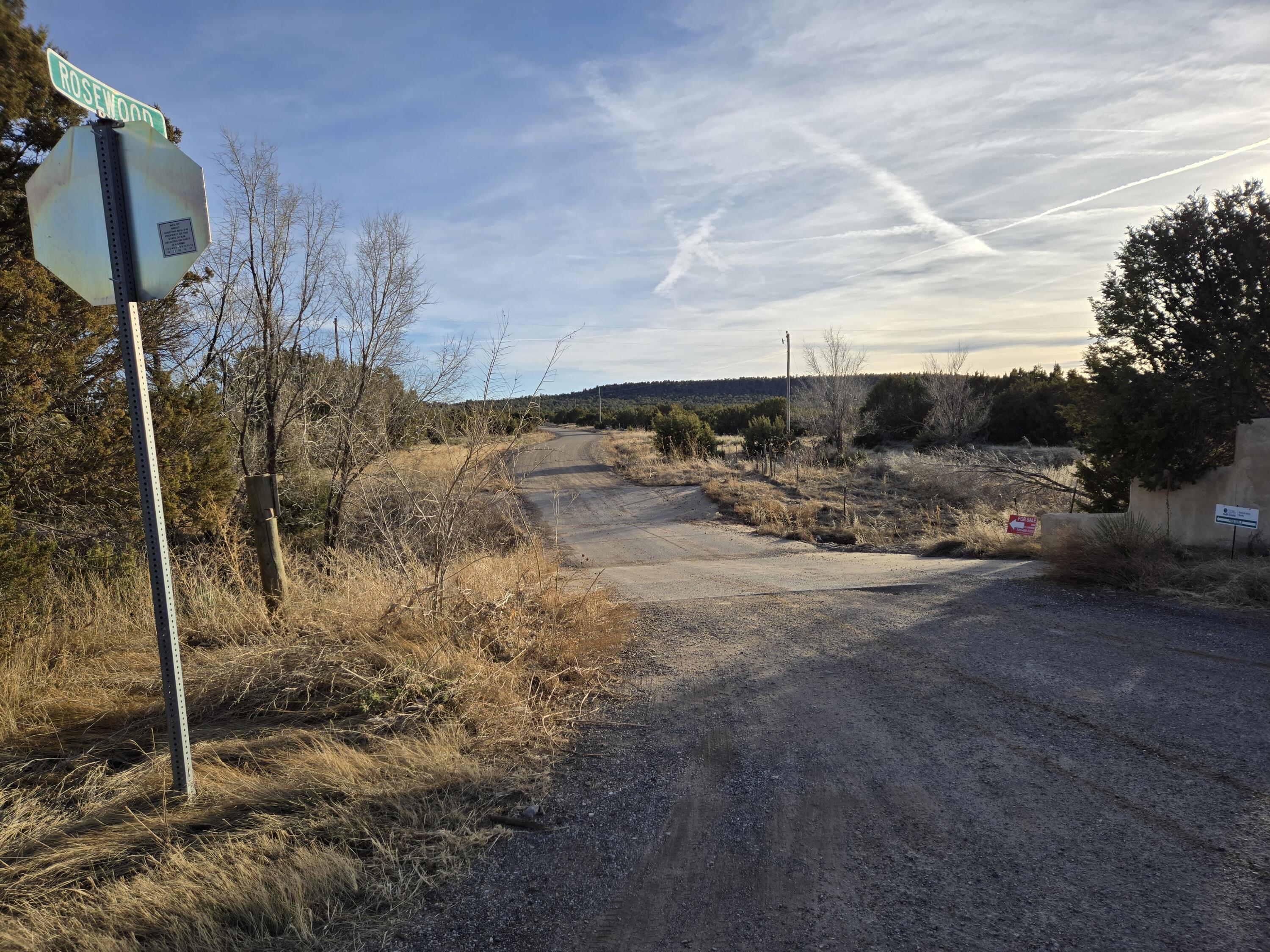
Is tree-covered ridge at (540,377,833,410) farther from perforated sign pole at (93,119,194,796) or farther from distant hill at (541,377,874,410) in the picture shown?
perforated sign pole at (93,119,194,796)

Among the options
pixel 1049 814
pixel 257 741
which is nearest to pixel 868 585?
pixel 1049 814

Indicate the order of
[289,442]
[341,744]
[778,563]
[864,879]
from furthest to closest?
[289,442] → [778,563] → [341,744] → [864,879]

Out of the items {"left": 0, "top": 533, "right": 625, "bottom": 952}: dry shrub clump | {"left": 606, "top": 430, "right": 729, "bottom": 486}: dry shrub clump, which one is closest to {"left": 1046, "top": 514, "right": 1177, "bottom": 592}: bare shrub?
{"left": 0, "top": 533, "right": 625, "bottom": 952}: dry shrub clump

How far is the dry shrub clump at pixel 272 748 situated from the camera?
8.46 feet

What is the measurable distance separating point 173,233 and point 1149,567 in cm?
892

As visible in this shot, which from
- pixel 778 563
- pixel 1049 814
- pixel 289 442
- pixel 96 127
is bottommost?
pixel 778 563

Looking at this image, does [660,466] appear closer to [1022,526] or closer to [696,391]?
[1022,526]

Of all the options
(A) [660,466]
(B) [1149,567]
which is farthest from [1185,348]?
(A) [660,466]

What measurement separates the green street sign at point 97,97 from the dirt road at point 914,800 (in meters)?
3.52

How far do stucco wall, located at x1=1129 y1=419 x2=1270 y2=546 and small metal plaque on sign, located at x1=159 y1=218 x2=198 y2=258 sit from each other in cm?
978

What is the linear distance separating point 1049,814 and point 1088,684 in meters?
1.97

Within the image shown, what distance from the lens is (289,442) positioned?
12797 mm

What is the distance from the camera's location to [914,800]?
10.5 feet

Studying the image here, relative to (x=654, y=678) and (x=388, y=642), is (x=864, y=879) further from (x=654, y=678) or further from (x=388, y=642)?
(x=388, y=642)
